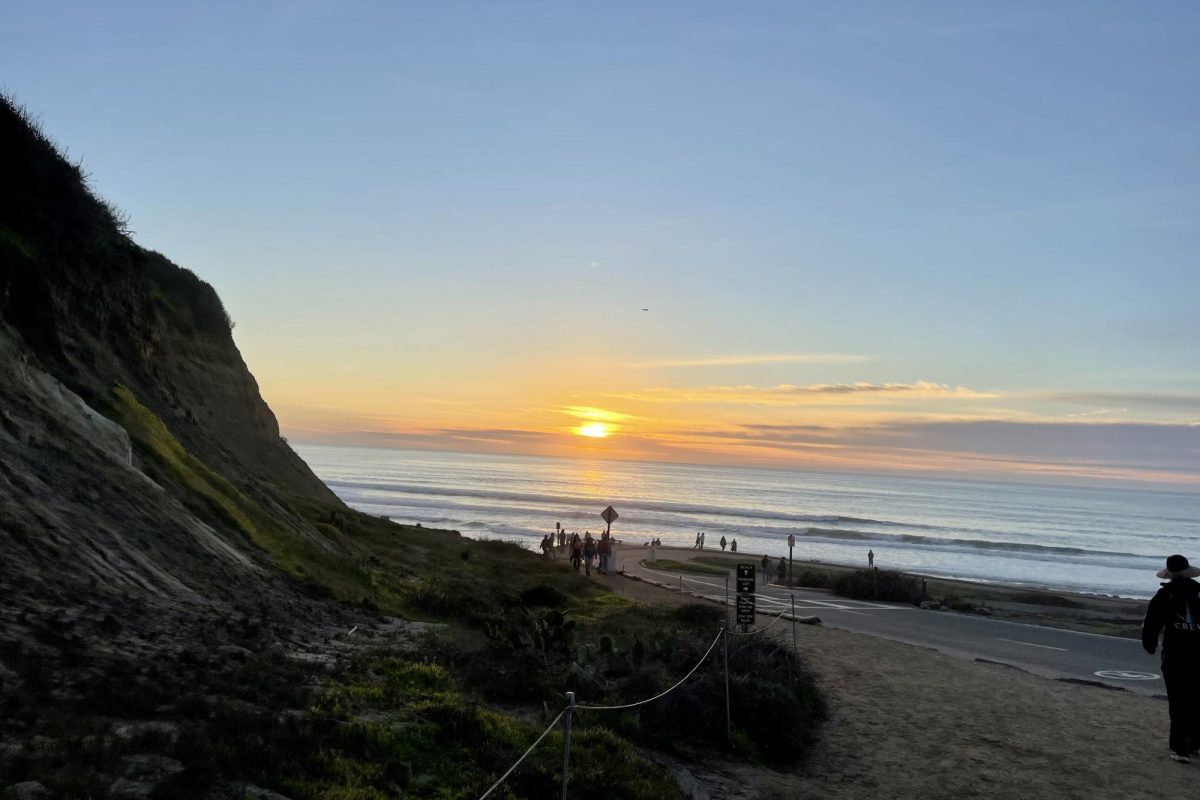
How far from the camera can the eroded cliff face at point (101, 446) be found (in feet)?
31.7

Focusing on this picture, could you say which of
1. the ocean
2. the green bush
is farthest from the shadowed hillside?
the ocean

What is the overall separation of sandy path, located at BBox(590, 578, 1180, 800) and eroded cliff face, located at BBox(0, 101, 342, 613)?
698 centimetres

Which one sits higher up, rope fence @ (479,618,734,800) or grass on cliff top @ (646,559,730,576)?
grass on cliff top @ (646,559,730,576)

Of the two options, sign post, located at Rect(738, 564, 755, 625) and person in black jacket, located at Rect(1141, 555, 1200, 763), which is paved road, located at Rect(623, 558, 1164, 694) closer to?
person in black jacket, located at Rect(1141, 555, 1200, 763)

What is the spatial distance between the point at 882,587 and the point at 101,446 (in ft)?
88.9

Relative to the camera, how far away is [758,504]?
12550 cm

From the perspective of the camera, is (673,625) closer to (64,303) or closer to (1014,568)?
(64,303)

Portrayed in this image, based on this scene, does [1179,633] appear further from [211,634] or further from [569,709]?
[211,634]

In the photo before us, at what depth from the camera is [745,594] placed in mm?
13758

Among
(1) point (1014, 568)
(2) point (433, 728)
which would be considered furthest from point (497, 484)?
(2) point (433, 728)

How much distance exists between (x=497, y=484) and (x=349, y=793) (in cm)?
13676

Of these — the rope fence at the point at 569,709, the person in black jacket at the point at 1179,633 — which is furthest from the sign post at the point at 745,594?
the person in black jacket at the point at 1179,633

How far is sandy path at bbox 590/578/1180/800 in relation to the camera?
9312 mm

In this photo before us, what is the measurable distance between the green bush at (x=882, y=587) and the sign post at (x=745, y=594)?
64.5 feet
